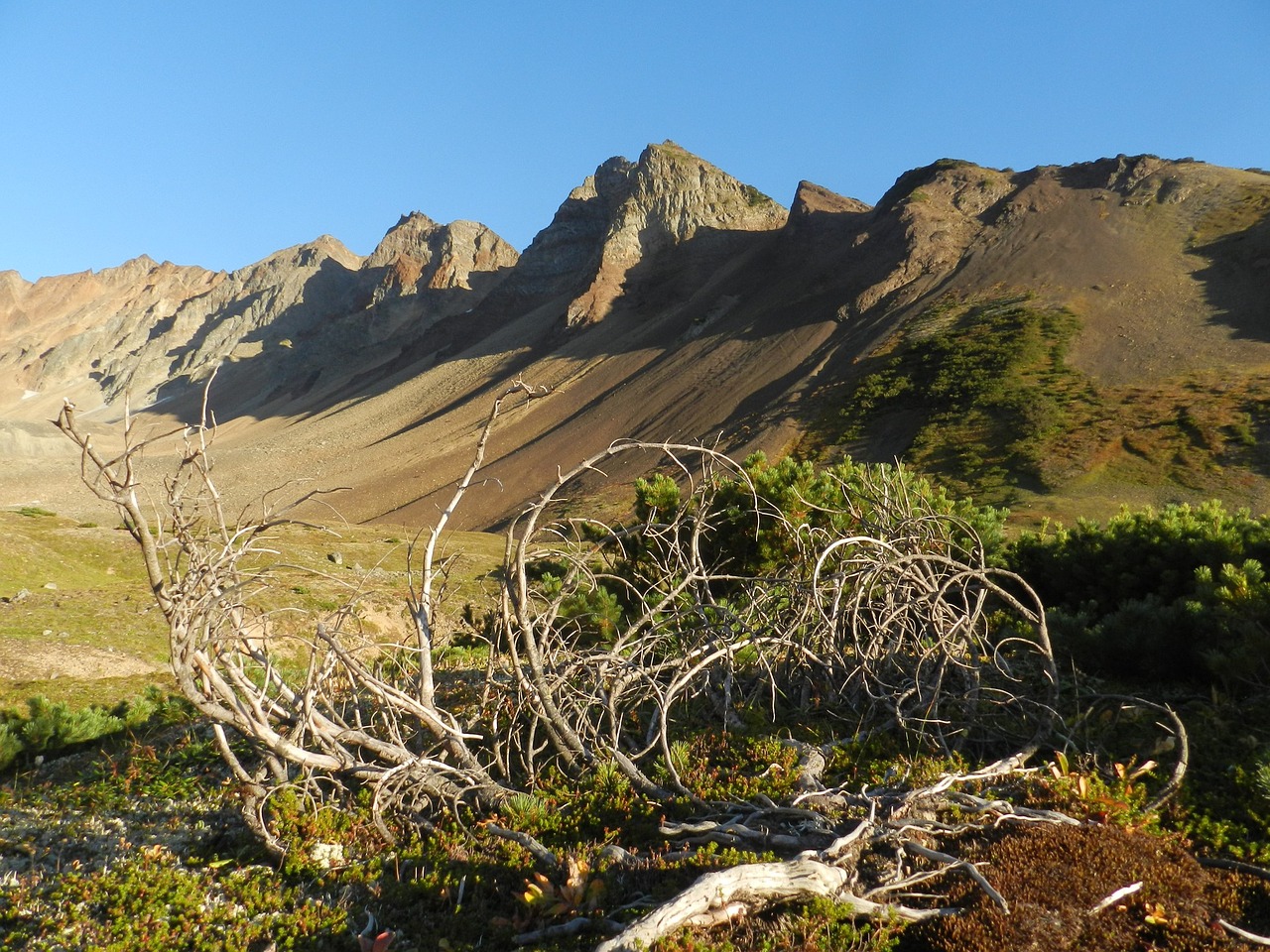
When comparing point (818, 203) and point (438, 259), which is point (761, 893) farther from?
point (438, 259)

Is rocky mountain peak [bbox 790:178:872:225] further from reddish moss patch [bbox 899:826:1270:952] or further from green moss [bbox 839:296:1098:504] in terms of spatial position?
reddish moss patch [bbox 899:826:1270:952]

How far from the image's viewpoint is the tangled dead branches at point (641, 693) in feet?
11.2

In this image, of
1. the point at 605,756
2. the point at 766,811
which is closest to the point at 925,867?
the point at 766,811

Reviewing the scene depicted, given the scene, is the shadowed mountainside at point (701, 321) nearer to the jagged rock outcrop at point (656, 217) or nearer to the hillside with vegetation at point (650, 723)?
the jagged rock outcrop at point (656, 217)

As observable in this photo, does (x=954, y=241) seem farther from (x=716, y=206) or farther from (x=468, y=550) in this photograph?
(x=468, y=550)

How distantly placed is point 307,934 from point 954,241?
49.0 metres

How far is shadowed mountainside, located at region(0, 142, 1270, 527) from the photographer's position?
3525cm

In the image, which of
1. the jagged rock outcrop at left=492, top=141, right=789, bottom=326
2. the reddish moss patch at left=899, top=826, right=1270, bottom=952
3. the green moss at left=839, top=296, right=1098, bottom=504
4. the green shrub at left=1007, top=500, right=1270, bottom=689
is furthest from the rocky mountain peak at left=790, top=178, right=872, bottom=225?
the reddish moss patch at left=899, top=826, right=1270, bottom=952

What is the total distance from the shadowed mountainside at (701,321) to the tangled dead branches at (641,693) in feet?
28.0

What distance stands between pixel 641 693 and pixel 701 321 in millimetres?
50812

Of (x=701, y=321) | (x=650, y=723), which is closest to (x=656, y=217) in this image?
(x=701, y=321)

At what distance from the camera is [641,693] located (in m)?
5.46

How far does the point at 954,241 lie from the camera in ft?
151

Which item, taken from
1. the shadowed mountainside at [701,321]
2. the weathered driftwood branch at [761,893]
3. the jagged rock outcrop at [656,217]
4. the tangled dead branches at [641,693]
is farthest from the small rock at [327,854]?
the jagged rock outcrop at [656,217]
